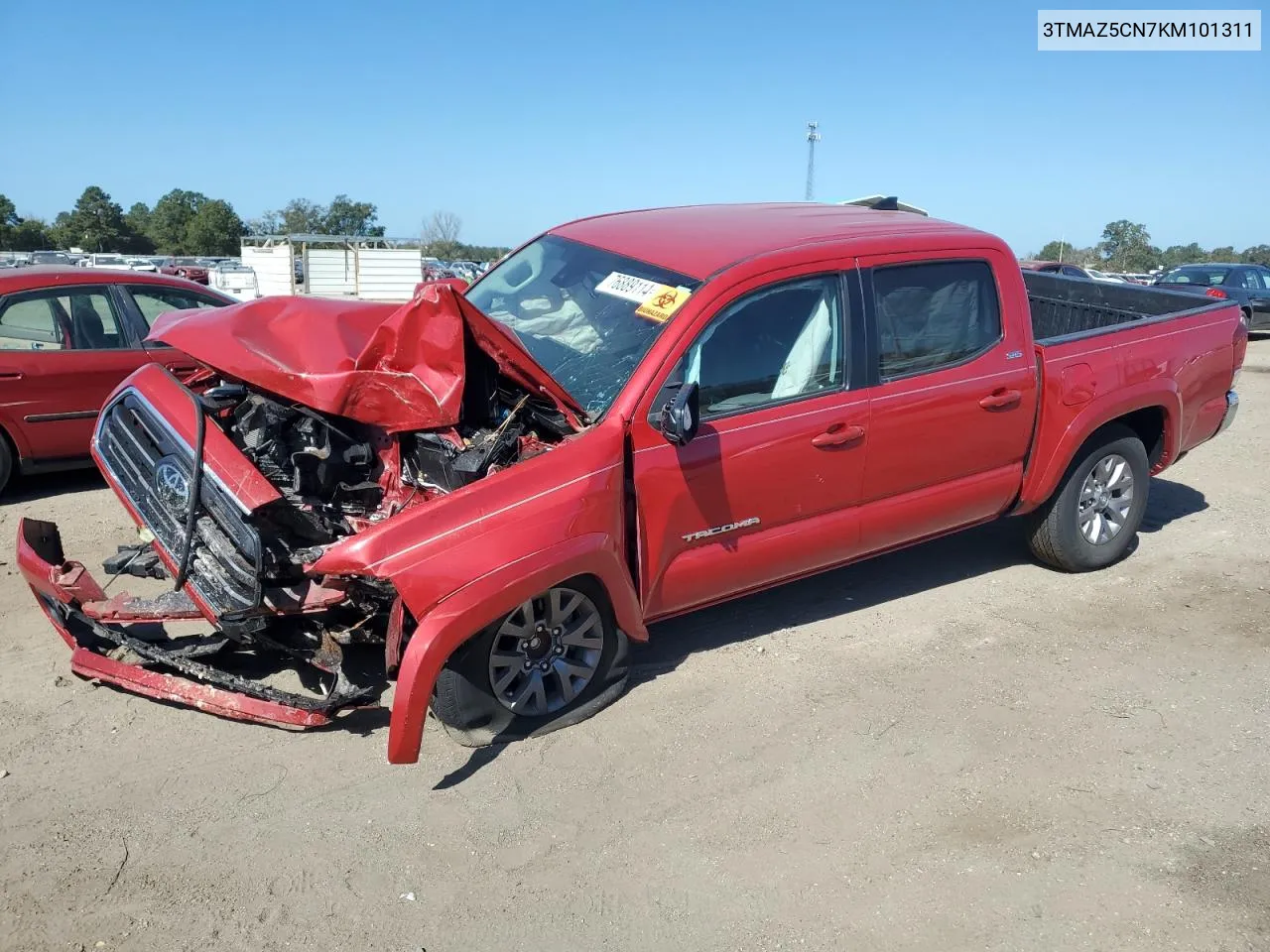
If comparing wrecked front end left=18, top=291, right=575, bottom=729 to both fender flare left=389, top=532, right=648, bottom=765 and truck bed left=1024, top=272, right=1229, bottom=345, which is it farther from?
truck bed left=1024, top=272, right=1229, bottom=345

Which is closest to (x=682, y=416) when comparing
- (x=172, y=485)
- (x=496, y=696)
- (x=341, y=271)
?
(x=496, y=696)

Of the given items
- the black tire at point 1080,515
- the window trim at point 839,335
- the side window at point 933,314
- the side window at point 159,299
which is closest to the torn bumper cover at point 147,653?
the window trim at point 839,335

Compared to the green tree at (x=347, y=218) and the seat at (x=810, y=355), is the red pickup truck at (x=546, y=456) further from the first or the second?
the green tree at (x=347, y=218)

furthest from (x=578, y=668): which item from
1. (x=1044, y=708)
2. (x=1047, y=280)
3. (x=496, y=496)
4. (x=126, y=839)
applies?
(x=1047, y=280)

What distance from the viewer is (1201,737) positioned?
4.14m

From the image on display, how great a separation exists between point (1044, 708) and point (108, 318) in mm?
6609

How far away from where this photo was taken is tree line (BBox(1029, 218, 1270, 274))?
53375 mm

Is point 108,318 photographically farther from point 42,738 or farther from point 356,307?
point 42,738

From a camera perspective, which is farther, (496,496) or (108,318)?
(108,318)

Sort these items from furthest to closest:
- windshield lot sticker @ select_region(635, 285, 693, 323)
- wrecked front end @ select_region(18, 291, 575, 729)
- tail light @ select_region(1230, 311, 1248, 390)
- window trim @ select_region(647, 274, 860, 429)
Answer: tail light @ select_region(1230, 311, 1248, 390) → windshield lot sticker @ select_region(635, 285, 693, 323) → window trim @ select_region(647, 274, 860, 429) → wrecked front end @ select_region(18, 291, 575, 729)

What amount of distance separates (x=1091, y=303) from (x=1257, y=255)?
62024 millimetres

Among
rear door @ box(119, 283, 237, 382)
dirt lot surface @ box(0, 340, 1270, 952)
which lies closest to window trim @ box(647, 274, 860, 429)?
dirt lot surface @ box(0, 340, 1270, 952)

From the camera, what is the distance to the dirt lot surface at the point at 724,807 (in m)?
3.02

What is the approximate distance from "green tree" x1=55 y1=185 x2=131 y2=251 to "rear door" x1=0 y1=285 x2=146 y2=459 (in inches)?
2206
